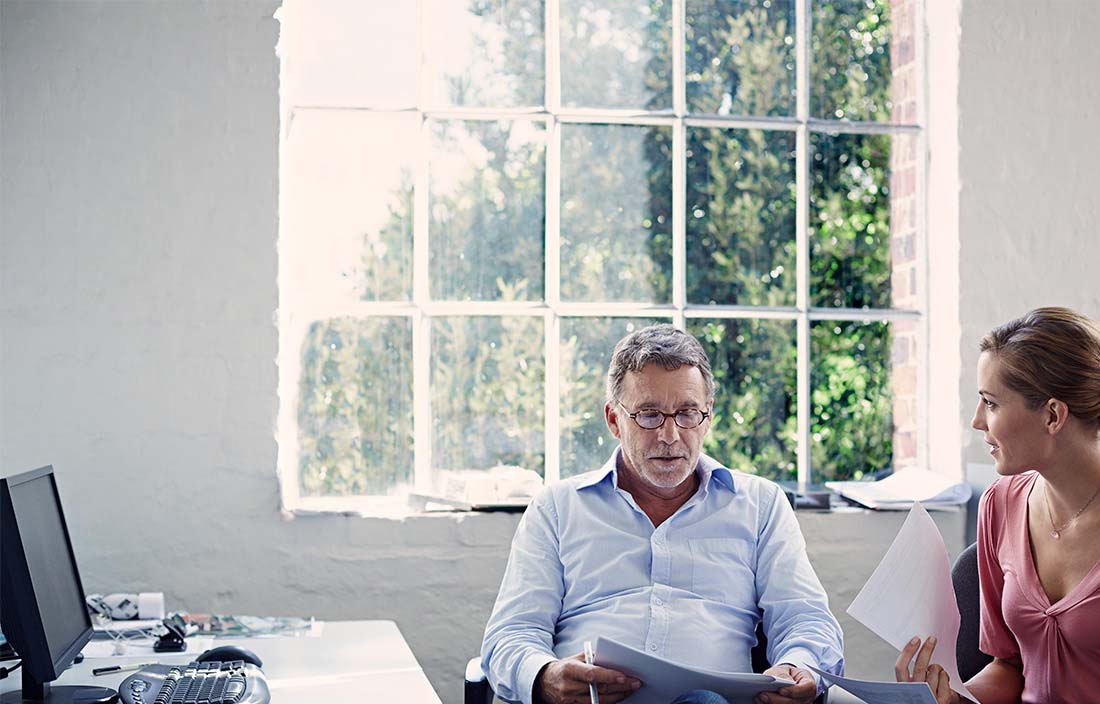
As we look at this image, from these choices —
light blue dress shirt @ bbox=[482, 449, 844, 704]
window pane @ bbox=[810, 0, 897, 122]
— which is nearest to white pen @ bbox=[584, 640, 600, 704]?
light blue dress shirt @ bbox=[482, 449, 844, 704]

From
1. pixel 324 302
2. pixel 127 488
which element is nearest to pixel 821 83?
pixel 324 302

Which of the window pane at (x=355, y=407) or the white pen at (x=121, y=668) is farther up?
the window pane at (x=355, y=407)

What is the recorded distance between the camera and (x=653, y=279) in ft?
12.3

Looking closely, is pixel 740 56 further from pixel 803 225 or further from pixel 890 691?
pixel 890 691

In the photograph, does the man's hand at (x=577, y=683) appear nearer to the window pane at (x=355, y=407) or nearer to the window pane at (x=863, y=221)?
the window pane at (x=355, y=407)

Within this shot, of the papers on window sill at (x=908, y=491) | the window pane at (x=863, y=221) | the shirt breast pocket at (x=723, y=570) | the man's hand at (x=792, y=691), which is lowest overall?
the man's hand at (x=792, y=691)

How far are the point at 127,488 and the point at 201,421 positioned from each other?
27 centimetres

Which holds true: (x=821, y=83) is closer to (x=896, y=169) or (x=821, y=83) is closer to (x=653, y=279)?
(x=896, y=169)

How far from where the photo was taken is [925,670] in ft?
7.54

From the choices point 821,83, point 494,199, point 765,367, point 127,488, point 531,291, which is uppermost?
point 821,83

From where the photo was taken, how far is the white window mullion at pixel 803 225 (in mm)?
3803

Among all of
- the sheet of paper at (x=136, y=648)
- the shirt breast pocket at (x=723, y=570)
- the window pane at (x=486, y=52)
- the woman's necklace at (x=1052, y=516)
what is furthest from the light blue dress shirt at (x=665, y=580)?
the window pane at (x=486, y=52)

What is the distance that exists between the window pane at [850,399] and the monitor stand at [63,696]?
7.78 ft

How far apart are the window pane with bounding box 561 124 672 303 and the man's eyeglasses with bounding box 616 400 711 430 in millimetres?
1066
